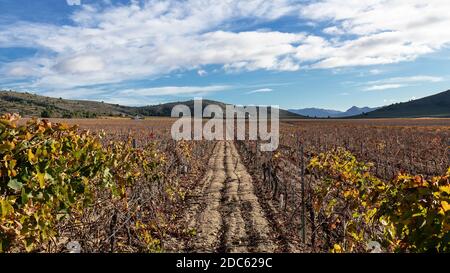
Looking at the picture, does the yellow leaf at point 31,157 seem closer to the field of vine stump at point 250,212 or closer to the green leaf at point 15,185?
the green leaf at point 15,185

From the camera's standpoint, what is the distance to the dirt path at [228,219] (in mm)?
8258

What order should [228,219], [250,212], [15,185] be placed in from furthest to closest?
1. [250,212]
2. [228,219]
3. [15,185]

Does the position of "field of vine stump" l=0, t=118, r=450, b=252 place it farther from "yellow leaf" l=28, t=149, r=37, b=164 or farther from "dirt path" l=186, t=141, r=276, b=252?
"yellow leaf" l=28, t=149, r=37, b=164

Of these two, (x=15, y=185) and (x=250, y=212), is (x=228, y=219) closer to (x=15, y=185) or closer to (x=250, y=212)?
(x=250, y=212)

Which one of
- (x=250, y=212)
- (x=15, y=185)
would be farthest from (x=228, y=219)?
(x=15, y=185)

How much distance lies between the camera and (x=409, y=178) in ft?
11.9

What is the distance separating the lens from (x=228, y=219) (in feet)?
33.0

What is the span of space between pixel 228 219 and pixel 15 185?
713 centimetres

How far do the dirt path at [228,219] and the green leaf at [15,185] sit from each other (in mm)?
5128

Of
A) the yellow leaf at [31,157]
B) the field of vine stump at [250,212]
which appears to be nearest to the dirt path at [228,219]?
the field of vine stump at [250,212]

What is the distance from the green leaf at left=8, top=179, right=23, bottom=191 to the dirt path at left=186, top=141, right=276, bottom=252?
202 inches
